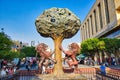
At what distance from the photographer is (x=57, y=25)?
36.0 ft

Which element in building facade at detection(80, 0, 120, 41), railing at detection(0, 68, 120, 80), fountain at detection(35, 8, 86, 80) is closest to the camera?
railing at detection(0, 68, 120, 80)

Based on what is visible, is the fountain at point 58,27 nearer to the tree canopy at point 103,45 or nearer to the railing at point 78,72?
the railing at point 78,72

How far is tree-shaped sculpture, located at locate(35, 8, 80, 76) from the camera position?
1097 cm

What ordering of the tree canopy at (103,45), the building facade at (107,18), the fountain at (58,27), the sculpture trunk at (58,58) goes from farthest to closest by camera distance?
the building facade at (107,18) → the tree canopy at (103,45) → the fountain at (58,27) → the sculpture trunk at (58,58)

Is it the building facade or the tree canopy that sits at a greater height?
the building facade

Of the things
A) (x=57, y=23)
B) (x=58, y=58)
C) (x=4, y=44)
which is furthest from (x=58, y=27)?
(x=4, y=44)

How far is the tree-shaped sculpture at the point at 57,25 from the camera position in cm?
1097

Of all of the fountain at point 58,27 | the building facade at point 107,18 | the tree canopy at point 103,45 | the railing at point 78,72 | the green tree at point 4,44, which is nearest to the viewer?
the railing at point 78,72

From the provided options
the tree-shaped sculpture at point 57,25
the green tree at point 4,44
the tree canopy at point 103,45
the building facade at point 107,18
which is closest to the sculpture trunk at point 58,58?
the tree-shaped sculpture at point 57,25

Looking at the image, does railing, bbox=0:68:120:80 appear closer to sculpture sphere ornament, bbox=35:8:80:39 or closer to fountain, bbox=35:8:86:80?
fountain, bbox=35:8:86:80

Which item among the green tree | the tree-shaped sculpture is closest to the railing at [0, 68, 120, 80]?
the tree-shaped sculpture

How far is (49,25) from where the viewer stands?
1097 centimetres

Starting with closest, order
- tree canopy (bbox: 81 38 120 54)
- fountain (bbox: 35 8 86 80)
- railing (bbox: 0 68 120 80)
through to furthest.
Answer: railing (bbox: 0 68 120 80) → fountain (bbox: 35 8 86 80) → tree canopy (bbox: 81 38 120 54)

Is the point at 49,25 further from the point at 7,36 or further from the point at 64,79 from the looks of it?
the point at 7,36
